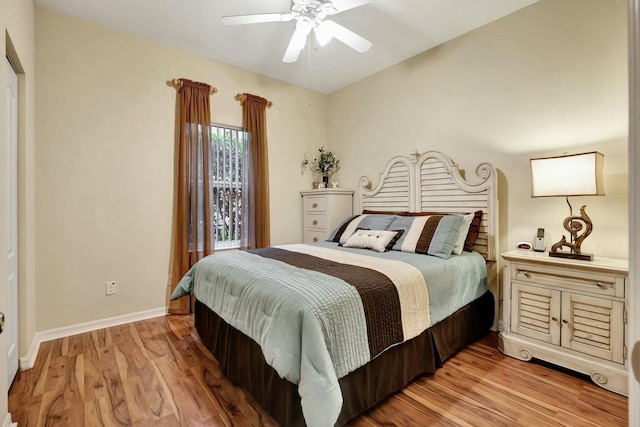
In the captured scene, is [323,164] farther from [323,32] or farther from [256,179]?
[323,32]

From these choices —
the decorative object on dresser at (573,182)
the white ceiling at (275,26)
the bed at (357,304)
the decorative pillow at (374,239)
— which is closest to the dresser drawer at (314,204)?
the bed at (357,304)

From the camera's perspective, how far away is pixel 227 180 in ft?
11.8

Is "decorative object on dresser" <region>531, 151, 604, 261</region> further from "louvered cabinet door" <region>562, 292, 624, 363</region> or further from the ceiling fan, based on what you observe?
the ceiling fan

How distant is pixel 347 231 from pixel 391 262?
108cm

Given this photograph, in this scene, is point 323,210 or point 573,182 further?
point 323,210

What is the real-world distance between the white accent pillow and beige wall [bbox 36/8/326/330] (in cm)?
276

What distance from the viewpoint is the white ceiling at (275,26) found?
2500 mm

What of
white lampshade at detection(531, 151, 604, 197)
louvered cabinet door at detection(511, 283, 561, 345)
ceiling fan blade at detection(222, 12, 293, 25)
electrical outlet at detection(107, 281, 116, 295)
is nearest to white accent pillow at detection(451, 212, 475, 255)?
louvered cabinet door at detection(511, 283, 561, 345)

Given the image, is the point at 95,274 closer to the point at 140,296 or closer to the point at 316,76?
the point at 140,296

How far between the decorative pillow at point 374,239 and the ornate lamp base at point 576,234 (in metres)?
1.14

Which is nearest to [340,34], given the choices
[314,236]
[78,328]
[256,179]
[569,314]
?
[256,179]

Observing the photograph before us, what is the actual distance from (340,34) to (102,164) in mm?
2392

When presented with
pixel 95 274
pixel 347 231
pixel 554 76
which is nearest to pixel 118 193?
pixel 95 274

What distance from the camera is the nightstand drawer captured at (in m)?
3.85
